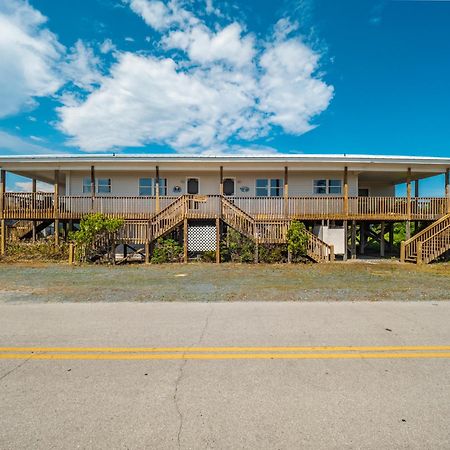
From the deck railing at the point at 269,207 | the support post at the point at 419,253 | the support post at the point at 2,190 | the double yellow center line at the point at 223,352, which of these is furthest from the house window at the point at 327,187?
the support post at the point at 2,190

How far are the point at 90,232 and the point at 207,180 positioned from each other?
7926 mm

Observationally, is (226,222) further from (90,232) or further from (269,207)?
(90,232)

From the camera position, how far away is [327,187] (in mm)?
18688

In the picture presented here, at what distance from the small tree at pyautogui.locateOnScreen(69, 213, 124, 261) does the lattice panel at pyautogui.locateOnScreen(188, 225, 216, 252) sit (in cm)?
387

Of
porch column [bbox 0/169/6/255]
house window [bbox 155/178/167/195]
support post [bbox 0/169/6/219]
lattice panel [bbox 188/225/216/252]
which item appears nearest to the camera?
lattice panel [bbox 188/225/216/252]

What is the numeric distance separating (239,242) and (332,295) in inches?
301

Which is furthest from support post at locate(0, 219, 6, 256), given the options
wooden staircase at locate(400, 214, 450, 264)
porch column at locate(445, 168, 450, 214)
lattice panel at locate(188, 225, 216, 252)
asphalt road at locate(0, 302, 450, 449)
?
porch column at locate(445, 168, 450, 214)

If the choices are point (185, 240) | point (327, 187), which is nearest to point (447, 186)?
point (327, 187)

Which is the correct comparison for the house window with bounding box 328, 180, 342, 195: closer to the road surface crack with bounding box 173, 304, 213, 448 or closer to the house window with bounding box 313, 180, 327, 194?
the house window with bounding box 313, 180, 327, 194

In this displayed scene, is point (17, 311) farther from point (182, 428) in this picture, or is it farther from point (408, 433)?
point (408, 433)

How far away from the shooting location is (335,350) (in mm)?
4055

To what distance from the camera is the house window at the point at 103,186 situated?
740 inches

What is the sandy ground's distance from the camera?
7121 mm

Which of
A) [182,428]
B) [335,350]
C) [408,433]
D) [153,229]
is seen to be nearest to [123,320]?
[182,428]
